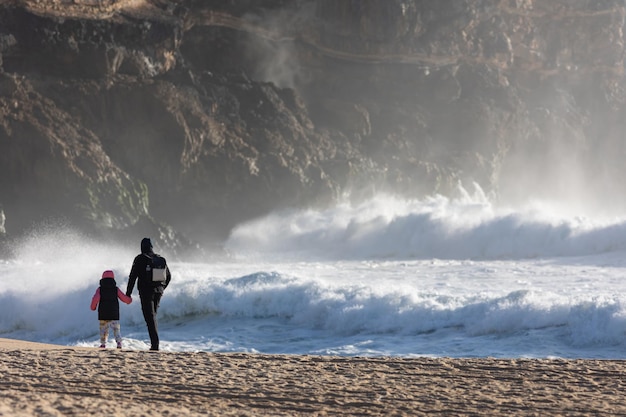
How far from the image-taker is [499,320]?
15.4m

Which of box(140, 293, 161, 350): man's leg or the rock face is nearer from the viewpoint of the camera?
box(140, 293, 161, 350): man's leg

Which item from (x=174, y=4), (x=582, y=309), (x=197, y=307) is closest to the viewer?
(x=582, y=309)

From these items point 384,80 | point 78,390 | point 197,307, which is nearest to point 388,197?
point 384,80

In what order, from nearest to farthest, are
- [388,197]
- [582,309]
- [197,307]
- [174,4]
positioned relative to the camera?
[582,309] < [197,307] < [174,4] < [388,197]


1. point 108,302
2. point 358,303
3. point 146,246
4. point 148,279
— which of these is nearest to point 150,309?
point 148,279

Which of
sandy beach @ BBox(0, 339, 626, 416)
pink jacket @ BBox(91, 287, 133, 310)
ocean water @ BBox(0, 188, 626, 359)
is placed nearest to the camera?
sandy beach @ BBox(0, 339, 626, 416)

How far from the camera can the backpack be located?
35.4ft

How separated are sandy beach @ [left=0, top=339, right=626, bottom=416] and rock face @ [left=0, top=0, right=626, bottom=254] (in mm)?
19903

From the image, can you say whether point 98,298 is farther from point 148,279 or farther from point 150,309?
point 148,279

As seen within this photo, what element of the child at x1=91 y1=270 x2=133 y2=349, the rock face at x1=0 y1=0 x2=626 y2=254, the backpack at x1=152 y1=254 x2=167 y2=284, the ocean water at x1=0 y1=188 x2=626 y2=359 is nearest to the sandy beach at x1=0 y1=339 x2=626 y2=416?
the backpack at x1=152 y1=254 x2=167 y2=284

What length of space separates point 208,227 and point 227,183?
1.55 meters

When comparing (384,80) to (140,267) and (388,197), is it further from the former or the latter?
(140,267)

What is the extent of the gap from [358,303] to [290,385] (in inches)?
319

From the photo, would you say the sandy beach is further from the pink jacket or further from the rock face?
the rock face
